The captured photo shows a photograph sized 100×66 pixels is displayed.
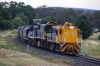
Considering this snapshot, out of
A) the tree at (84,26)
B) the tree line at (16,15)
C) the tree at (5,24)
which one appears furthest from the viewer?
the tree line at (16,15)

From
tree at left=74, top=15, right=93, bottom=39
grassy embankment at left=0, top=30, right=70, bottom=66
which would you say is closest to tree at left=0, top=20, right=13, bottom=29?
tree at left=74, top=15, right=93, bottom=39

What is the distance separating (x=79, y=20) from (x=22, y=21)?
26538mm

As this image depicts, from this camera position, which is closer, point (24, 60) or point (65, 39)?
point (24, 60)

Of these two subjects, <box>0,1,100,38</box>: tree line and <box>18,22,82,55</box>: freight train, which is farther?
<box>0,1,100,38</box>: tree line

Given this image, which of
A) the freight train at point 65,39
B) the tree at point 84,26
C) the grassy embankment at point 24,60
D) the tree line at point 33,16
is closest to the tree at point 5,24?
the tree line at point 33,16

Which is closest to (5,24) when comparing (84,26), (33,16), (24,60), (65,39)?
(84,26)

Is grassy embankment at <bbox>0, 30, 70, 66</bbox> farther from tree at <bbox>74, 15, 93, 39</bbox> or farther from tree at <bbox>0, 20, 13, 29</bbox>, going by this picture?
tree at <bbox>0, 20, 13, 29</bbox>

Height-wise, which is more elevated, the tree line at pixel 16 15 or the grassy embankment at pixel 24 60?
the tree line at pixel 16 15

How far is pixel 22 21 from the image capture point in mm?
91188

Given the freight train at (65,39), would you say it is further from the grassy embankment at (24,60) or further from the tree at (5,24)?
the tree at (5,24)

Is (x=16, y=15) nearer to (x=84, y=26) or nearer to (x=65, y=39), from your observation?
(x=84, y=26)

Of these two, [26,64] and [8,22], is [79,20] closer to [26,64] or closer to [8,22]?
[8,22]

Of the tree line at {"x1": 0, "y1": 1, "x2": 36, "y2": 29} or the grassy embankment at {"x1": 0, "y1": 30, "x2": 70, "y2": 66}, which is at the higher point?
the tree line at {"x1": 0, "y1": 1, "x2": 36, "y2": 29}

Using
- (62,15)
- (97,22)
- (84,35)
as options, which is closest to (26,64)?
(84,35)
